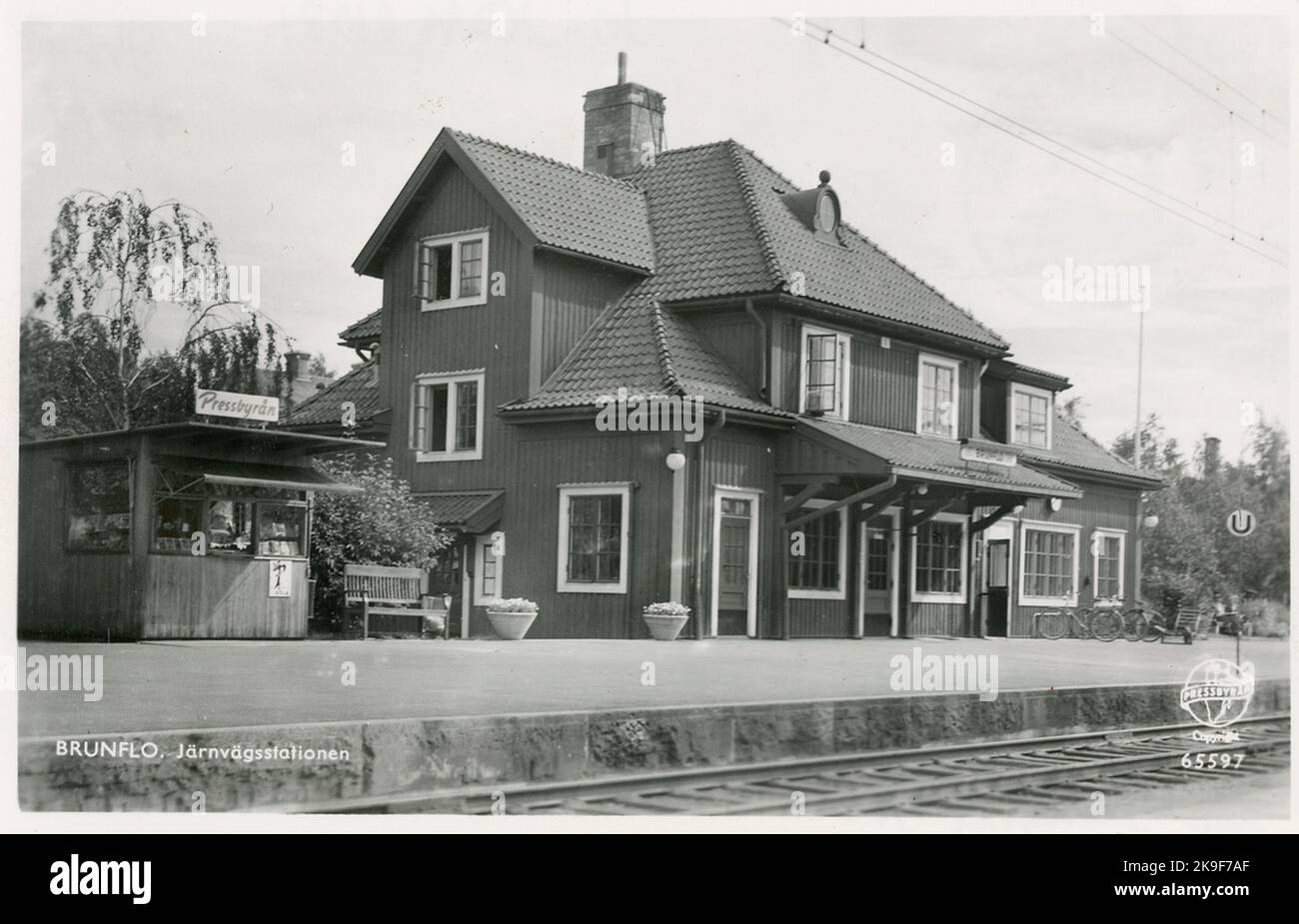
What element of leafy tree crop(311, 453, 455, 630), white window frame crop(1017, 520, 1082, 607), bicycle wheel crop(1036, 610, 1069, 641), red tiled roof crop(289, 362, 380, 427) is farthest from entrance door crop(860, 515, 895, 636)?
red tiled roof crop(289, 362, 380, 427)

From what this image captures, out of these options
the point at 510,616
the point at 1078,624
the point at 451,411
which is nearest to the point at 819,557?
the point at 510,616

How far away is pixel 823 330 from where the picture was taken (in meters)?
23.8

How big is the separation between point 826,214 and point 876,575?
6.03 m

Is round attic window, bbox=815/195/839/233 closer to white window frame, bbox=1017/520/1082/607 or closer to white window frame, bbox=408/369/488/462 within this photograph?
white window frame, bbox=408/369/488/462

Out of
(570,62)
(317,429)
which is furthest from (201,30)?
(317,429)

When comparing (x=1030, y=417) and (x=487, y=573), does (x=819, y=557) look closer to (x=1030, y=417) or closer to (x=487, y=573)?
(x=487, y=573)

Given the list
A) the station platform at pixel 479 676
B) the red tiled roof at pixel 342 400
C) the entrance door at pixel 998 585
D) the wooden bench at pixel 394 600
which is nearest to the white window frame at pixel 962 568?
the entrance door at pixel 998 585

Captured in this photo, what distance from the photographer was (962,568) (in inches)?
1059

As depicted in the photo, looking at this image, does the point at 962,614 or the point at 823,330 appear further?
the point at 962,614

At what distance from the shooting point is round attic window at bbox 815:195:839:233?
2502 centimetres

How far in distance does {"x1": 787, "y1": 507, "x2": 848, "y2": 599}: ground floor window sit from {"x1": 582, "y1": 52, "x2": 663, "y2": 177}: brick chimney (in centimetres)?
698

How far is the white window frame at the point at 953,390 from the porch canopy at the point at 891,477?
246 millimetres

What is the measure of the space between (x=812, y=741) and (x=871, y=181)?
9509 mm
